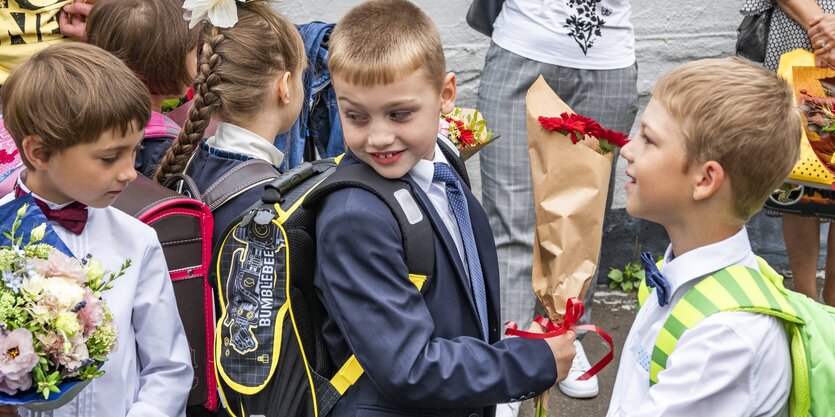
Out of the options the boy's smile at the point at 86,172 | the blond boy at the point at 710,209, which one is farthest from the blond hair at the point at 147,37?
the blond boy at the point at 710,209

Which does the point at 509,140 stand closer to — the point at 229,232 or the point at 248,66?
the point at 248,66

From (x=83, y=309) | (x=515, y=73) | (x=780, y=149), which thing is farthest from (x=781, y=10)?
(x=83, y=309)

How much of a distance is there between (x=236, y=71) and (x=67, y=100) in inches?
25.9

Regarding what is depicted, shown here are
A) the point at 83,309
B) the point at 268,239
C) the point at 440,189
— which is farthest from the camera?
the point at 440,189

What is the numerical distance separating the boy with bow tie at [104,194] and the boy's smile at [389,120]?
498 millimetres

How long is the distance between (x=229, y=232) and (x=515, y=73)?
2.06 m

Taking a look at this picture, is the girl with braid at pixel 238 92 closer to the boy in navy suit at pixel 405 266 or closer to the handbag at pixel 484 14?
the boy in navy suit at pixel 405 266

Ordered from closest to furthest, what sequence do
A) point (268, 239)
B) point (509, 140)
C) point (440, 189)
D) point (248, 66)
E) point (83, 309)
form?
1. point (83, 309)
2. point (268, 239)
3. point (440, 189)
4. point (248, 66)
5. point (509, 140)

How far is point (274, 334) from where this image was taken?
2.14 meters

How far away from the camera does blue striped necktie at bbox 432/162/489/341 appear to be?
7.50 feet

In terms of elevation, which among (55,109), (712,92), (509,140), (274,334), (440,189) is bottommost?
(509,140)

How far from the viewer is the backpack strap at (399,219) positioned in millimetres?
2100

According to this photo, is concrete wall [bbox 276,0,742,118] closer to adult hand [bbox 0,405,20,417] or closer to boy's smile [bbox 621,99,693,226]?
boy's smile [bbox 621,99,693,226]

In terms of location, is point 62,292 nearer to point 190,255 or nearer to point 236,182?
point 190,255
